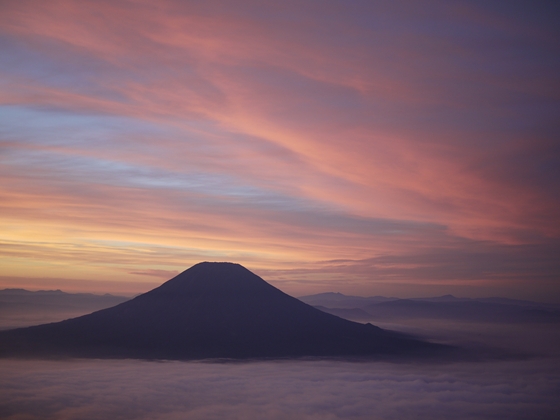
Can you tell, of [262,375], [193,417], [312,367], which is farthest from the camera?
[312,367]

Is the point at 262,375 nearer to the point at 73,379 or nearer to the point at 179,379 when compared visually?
the point at 179,379

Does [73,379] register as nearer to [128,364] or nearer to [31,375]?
[31,375]

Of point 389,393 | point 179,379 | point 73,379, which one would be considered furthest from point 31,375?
point 389,393

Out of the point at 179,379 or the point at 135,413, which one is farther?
the point at 179,379

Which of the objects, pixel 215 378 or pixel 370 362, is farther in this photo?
pixel 370 362

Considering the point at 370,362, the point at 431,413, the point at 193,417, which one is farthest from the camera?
the point at 370,362

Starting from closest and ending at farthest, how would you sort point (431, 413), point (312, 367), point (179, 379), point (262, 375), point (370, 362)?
point (431, 413)
point (179, 379)
point (262, 375)
point (312, 367)
point (370, 362)

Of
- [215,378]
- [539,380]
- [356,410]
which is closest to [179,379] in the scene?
[215,378]

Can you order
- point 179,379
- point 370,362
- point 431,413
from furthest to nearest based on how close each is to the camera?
1. point 370,362
2. point 179,379
3. point 431,413
